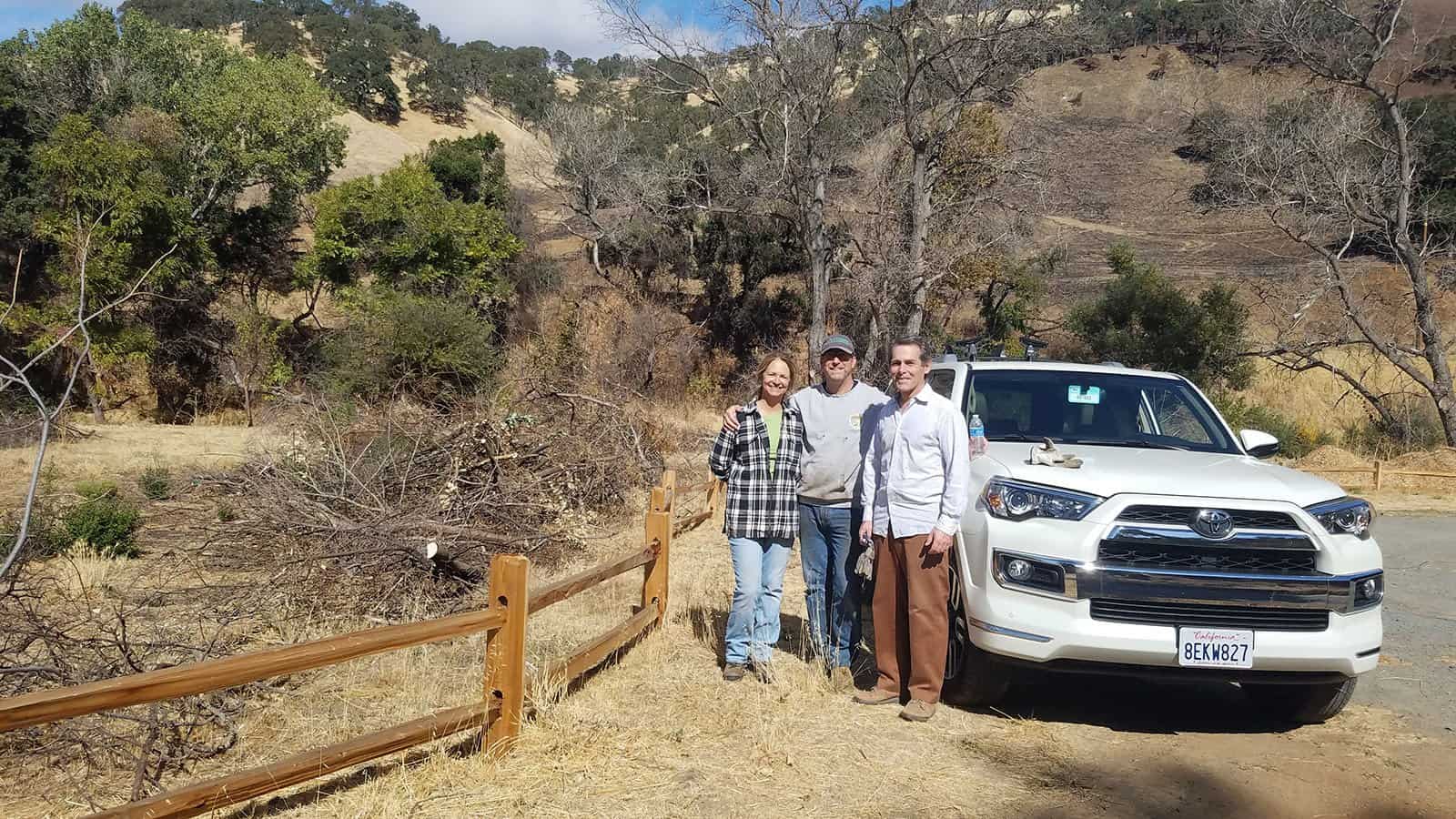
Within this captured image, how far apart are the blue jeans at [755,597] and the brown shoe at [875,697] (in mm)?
660

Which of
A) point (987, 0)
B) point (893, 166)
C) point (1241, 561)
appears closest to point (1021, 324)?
point (893, 166)

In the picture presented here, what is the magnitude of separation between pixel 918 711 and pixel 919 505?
107cm

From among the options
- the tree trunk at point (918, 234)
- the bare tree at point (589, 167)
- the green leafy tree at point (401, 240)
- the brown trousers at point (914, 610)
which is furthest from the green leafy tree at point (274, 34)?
the brown trousers at point (914, 610)

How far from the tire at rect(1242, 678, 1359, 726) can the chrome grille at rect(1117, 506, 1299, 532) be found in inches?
36.1

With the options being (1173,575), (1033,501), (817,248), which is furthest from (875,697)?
(817,248)

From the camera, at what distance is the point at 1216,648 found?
15.9ft

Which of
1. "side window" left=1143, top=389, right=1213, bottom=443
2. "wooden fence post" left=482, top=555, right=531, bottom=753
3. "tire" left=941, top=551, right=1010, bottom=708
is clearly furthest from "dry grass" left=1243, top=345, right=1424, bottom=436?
"wooden fence post" left=482, top=555, right=531, bottom=753

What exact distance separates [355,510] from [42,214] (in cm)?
2310

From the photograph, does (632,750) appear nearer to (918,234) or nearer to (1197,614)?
(1197,614)

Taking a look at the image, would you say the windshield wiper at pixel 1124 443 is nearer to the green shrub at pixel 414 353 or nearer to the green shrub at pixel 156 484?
the green shrub at pixel 156 484

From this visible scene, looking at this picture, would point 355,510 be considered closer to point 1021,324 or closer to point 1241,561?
point 1241,561

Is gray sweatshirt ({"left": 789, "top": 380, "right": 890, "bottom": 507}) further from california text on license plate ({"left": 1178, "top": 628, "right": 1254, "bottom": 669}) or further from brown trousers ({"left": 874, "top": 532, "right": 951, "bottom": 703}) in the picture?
california text on license plate ({"left": 1178, "top": 628, "right": 1254, "bottom": 669})

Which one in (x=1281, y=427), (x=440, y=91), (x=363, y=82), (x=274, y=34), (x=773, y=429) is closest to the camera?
(x=773, y=429)

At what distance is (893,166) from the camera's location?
27.2 m
